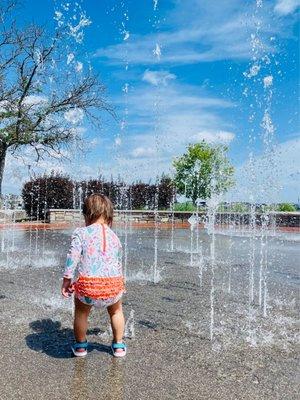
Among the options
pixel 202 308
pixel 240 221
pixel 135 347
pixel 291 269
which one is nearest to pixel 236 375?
pixel 135 347

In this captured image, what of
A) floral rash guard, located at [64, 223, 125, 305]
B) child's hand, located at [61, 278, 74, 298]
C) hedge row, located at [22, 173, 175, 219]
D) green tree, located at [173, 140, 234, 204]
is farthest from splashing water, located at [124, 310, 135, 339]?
green tree, located at [173, 140, 234, 204]

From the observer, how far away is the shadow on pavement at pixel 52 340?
3.86 metres

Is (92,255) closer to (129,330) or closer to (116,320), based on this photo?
(116,320)

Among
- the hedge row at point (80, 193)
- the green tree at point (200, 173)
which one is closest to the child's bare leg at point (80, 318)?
the hedge row at point (80, 193)

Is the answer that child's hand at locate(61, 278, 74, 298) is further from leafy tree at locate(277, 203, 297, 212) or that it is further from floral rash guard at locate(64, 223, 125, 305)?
leafy tree at locate(277, 203, 297, 212)

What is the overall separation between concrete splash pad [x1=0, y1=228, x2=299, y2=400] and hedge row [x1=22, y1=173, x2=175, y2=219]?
17.8 meters

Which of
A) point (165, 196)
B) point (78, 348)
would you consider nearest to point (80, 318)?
point (78, 348)

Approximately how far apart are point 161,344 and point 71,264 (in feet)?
3.80

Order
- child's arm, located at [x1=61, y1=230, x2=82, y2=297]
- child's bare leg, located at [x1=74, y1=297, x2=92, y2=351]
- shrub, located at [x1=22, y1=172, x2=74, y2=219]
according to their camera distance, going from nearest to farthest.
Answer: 1. child's arm, located at [x1=61, y1=230, x2=82, y2=297]
2. child's bare leg, located at [x1=74, y1=297, x2=92, y2=351]
3. shrub, located at [x1=22, y1=172, x2=74, y2=219]

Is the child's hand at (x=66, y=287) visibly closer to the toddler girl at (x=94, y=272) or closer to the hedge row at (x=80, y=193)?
the toddler girl at (x=94, y=272)

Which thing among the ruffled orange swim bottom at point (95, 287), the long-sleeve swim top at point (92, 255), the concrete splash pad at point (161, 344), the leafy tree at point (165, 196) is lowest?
the concrete splash pad at point (161, 344)

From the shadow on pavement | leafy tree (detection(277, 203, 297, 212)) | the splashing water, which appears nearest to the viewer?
the shadow on pavement

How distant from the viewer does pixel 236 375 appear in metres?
3.45

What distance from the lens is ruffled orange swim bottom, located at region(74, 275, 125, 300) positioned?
11.7 ft
